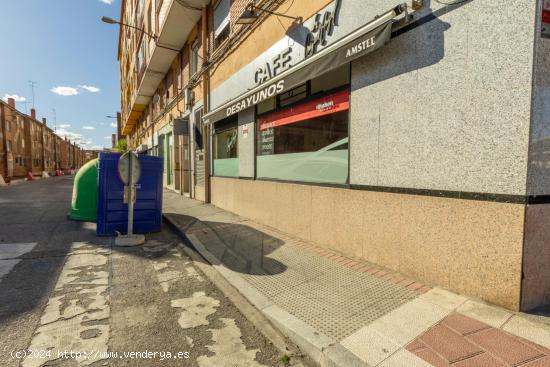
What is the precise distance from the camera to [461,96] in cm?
313

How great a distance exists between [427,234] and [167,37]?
44.1ft

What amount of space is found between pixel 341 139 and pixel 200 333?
3518mm

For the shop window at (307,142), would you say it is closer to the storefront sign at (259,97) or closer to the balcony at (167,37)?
the storefront sign at (259,97)

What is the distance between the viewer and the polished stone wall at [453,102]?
8.96 feet

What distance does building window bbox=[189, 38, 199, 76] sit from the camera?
39.4 feet

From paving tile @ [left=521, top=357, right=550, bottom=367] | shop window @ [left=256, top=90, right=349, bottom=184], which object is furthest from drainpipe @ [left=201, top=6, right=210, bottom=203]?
paving tile @ [left=521, top=357, right=550, bottom=367]

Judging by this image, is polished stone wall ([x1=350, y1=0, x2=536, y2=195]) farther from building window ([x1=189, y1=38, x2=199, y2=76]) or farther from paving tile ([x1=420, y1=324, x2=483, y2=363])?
building window ([x1=189, y1=38, x2=199, y2=76])

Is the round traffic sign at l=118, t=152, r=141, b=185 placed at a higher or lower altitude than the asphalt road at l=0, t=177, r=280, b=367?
higher

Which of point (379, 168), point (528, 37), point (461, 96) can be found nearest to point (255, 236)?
point (379, 168)

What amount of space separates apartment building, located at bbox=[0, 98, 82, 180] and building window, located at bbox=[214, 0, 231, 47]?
2817cm

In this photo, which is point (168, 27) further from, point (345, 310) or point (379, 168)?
point (345, 310)

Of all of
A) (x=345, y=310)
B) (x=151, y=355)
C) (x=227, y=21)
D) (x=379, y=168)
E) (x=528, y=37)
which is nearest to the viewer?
(x=151, y=355)

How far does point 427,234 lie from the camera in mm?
3428

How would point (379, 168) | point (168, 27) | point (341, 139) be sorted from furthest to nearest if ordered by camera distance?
1. point (168, 27)
2. point (341, 139)
3. point (379, 168)
